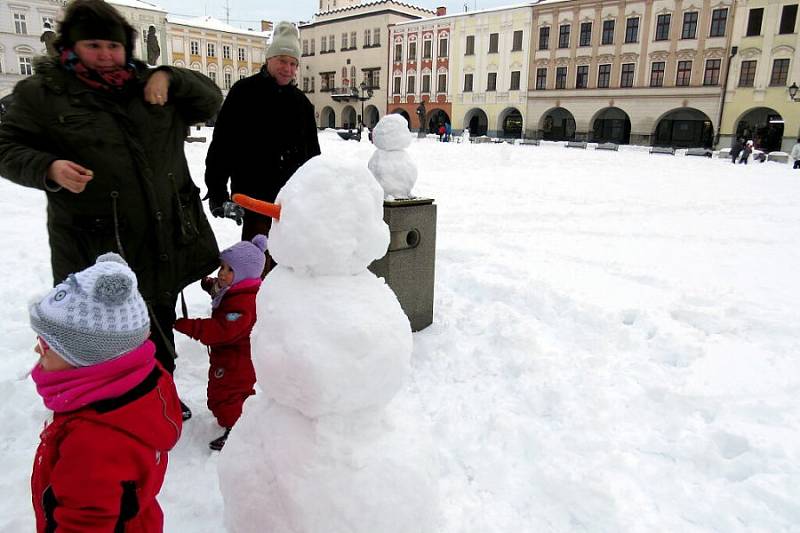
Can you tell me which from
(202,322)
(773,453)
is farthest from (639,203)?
(202,322)

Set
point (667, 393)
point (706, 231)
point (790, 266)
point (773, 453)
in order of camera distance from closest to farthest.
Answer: point (773, 453)
point (667, 393)
point (790, 266)
point (706, 231)

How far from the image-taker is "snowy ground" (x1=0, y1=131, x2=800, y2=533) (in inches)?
90.5

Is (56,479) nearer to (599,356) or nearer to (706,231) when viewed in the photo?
(599,356)

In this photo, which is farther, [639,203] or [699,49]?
[699,49]

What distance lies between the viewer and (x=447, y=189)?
11.8 m

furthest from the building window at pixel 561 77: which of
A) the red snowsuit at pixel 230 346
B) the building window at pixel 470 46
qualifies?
the red snowsuit at pixel 230 346

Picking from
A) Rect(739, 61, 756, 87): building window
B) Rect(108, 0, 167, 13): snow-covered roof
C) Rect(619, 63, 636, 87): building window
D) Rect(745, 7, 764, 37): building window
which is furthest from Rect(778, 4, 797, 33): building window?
Rect(108, 0, 167, 13): snow-covered roof

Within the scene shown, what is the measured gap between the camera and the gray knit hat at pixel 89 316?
137 cm

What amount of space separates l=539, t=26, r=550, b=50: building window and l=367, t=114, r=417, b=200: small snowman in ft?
123

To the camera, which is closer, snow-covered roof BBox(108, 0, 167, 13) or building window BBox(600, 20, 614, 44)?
building window BBox(600, 20, 614, 44)

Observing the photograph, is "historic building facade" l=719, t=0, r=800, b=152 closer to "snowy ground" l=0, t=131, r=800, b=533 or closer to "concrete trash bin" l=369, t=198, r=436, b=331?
"snowy ground" l=0, t=131, r=800, b=533

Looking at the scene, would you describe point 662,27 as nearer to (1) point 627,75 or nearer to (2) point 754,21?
(1) point 627,75

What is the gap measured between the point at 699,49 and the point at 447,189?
28481 mm

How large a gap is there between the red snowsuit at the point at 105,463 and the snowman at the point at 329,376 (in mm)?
259
